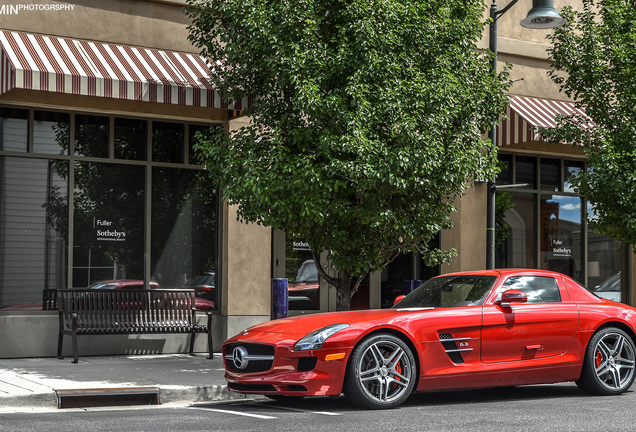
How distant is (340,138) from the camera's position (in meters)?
10.5

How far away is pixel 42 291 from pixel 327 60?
5633 millimetres

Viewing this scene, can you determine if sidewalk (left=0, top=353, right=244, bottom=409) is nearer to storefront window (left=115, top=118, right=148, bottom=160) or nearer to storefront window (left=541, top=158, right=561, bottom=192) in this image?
storefront window (left=115, top=118, right=148, bottom=160)

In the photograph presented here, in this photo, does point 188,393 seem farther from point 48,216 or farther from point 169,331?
point 48,216

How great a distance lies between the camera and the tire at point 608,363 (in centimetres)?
941

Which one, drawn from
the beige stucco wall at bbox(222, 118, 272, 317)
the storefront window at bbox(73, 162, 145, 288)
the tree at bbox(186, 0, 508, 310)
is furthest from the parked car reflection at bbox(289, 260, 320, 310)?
the tree at bbox(186, 0, 508, 310)

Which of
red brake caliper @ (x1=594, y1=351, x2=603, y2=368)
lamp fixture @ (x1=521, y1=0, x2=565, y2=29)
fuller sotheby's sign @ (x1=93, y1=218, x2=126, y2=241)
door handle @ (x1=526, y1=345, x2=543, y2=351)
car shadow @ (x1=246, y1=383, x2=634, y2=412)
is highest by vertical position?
lamp fixture @ (x1=521, y1=0, x2=565, y2=29)

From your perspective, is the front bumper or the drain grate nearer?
the front bumper

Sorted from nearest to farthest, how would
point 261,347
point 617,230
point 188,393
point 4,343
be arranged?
point 261,347, point 188,393, point 4,343, point 617,230

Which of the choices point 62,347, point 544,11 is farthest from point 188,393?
point 544,11

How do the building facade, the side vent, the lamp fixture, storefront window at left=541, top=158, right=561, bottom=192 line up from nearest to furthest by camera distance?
the side vent
the building facade
the lamp fixture
storefront window at left=541, top=158, right=561, bottom=192

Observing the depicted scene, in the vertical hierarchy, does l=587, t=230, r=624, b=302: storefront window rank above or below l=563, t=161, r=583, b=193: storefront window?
below

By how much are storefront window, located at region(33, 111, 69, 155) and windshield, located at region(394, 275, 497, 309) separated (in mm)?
6296

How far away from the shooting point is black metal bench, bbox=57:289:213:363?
41.0 ft

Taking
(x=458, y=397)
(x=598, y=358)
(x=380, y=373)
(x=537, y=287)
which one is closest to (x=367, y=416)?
(x=380, y=373)
